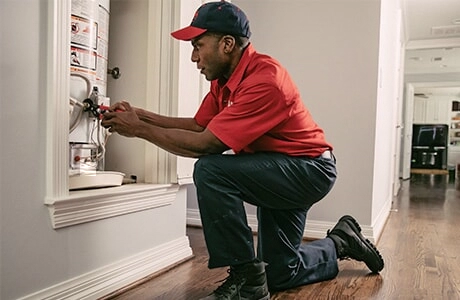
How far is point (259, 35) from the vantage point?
2633mm

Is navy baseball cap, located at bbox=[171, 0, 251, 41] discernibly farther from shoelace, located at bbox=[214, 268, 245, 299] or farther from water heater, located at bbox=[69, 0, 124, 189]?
shoelace, located at bbox=[214, 268, 245, 299]

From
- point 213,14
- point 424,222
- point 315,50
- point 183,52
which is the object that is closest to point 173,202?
point 183,52

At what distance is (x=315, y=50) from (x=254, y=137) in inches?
57.1

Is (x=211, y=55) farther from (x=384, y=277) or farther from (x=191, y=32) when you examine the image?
(x=384, y=277)

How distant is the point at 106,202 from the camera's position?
142 centimetres

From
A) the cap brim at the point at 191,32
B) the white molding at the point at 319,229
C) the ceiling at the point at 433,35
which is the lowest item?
the white molding at the point at 319,229

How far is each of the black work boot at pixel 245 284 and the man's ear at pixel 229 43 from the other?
67 cm

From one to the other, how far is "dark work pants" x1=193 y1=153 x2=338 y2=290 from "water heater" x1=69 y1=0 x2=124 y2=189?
41cm

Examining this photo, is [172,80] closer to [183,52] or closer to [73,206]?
[183,52]

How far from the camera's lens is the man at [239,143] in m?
1.24

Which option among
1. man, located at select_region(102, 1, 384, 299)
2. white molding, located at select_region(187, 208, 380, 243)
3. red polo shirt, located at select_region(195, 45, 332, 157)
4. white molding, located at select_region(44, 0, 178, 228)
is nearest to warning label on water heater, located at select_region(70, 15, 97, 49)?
white molding, located at select_region(44, 0, 178, 228)

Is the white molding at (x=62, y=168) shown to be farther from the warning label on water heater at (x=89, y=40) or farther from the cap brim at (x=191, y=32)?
the cap brim at (x=191, y=32)

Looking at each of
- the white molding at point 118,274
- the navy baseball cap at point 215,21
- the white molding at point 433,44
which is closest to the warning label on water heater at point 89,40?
the navy baseball cap at point 215,21

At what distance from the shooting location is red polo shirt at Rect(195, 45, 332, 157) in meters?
1.22
